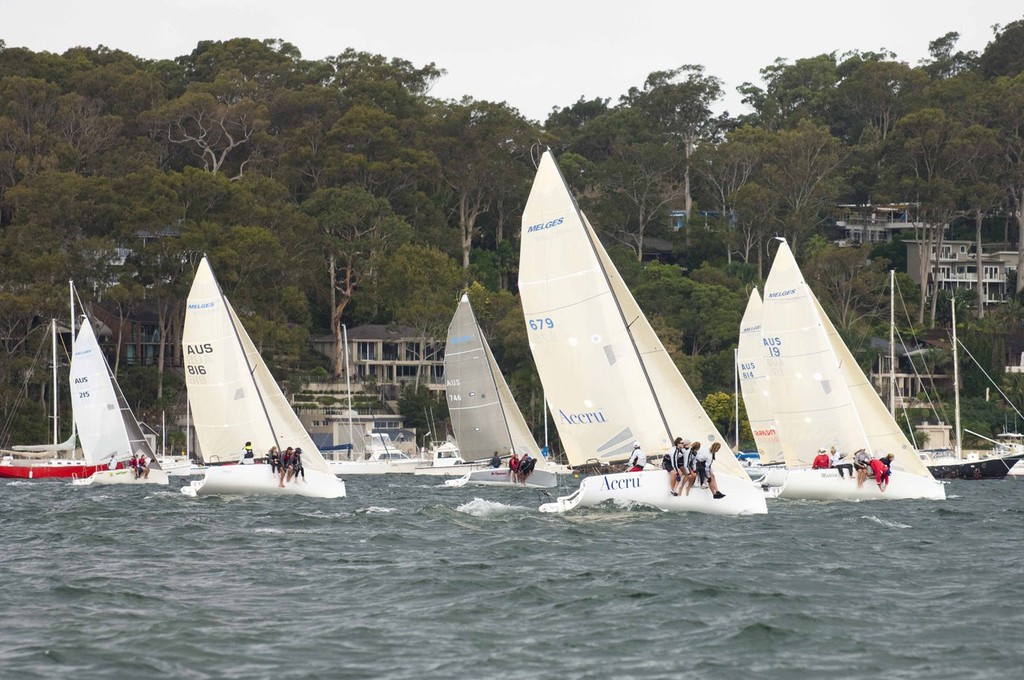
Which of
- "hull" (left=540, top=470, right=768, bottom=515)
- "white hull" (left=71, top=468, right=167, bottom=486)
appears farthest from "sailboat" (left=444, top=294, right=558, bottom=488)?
"hull" (left=540, top=470, right=768, bottom=515)

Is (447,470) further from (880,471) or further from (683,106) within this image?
(683,106)

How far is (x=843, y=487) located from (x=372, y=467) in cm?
3123

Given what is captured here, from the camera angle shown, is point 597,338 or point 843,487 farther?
point 843,487

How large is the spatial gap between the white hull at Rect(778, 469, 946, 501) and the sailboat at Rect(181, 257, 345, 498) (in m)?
10.7

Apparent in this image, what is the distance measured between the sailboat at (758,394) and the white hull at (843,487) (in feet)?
24.8

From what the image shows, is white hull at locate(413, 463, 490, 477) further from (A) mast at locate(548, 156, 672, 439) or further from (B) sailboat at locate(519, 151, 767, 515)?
(A) mast at locate(548, 156, 672, 439)

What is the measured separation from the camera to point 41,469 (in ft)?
181

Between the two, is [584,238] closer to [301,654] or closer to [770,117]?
[301,654]

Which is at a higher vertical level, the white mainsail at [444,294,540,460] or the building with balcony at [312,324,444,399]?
the building with balcony at [312,324,444,399]

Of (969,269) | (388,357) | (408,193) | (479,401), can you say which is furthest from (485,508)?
(969,269)

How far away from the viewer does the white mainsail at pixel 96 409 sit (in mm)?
48156

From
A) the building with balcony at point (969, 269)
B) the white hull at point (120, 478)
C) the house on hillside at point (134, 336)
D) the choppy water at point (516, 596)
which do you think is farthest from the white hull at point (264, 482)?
the building with balcony at point (969, 269)

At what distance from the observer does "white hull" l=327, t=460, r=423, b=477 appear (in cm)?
6216

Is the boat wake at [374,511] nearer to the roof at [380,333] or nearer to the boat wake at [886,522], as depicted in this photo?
the boat wake at [886,522]
